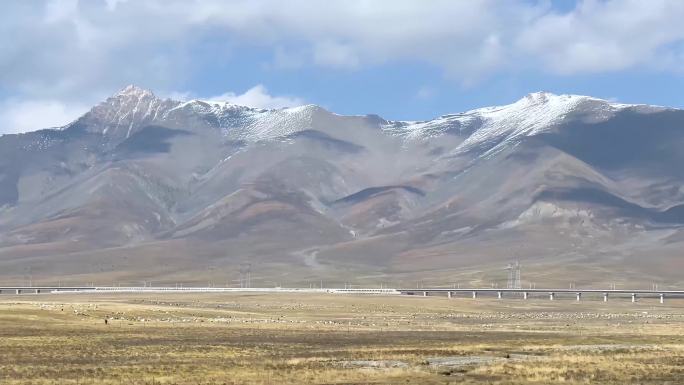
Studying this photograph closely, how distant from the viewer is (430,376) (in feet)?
185

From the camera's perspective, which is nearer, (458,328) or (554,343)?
(554,343)

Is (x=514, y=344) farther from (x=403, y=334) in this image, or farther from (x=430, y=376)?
(x=430, y=376)

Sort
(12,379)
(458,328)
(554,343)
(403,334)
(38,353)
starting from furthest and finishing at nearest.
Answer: (458,328)
(403,334)
(554,343)
(38,353)
(12,379)

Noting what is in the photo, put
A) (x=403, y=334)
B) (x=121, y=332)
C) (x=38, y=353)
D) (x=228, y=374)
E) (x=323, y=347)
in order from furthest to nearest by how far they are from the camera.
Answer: (x=403, y=334), (x=121, y=332), (x=323, y=347), (x=38, y=353), (x=228, y=374)

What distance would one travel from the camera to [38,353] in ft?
214

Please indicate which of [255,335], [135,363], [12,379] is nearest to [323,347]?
[255,335]

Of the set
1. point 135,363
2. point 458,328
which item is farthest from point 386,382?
point 458,328

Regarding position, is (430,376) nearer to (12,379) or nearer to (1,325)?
(12,379)

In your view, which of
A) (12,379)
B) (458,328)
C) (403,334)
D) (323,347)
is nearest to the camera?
(12,379)

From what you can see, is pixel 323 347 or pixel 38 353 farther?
pixel 323 347

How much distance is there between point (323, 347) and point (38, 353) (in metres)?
20.8

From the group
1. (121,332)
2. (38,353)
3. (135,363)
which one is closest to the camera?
(135,363)

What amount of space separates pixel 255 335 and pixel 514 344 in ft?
72.1

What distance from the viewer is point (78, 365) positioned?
2309 inches
